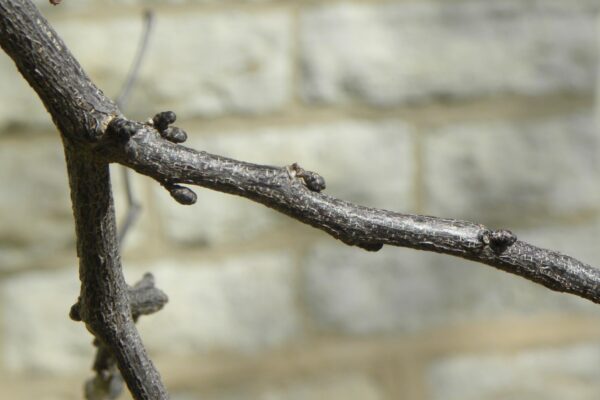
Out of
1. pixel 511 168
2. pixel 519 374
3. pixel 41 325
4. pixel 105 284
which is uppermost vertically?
pixel 511 168

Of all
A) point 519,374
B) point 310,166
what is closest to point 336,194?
point 310,166

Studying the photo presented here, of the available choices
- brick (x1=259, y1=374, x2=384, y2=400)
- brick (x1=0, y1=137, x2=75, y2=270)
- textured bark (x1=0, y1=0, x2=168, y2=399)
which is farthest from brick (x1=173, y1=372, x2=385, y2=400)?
textured bark (x1=0, y1=0, x2=168, y2=399)

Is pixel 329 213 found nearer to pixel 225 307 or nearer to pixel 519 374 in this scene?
pixel 225 307

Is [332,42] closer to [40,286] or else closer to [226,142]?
[226,142]

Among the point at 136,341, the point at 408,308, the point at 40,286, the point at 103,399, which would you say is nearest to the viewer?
the point at 136,341

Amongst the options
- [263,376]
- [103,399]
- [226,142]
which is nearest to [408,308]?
[263,376]

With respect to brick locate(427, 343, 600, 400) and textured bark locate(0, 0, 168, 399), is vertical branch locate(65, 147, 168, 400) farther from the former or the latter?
brick locate(427, 343, 600, 400)

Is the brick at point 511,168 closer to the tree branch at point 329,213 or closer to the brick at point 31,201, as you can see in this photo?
the brick at point 31,201

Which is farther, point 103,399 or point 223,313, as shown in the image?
point 223,313
